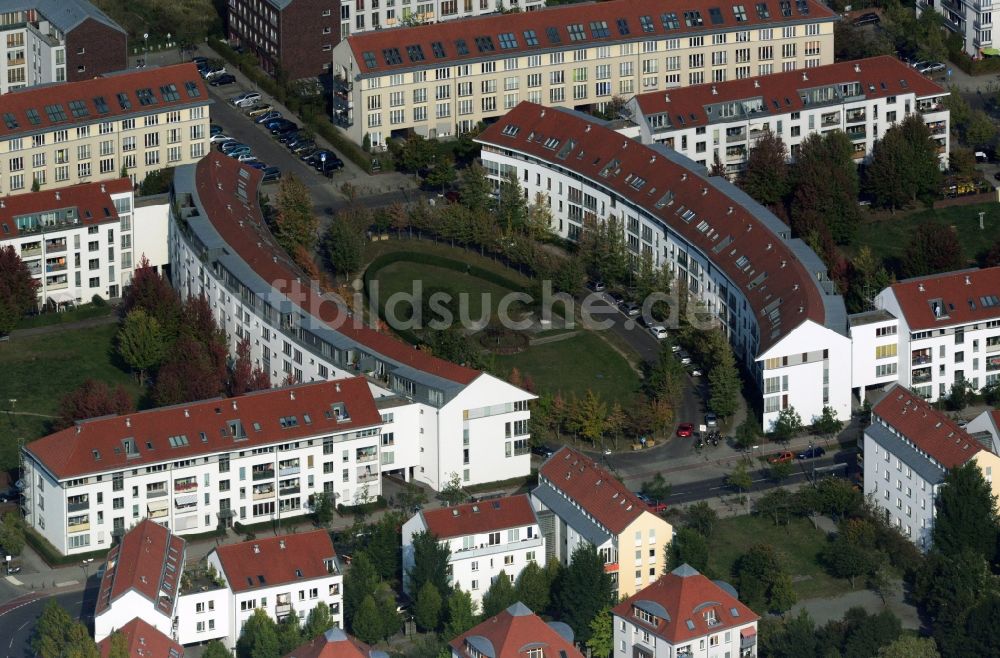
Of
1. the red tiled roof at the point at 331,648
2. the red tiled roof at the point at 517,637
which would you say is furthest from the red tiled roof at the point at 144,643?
the red tiled roof at the point at 517,637

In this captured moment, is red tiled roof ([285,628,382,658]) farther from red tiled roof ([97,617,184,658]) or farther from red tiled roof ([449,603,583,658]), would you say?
red tiled roof ([97,617,184,658])

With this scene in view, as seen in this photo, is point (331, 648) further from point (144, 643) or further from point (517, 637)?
point (144, 643)

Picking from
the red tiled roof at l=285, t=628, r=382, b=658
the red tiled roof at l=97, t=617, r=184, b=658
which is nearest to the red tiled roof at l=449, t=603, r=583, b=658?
the red tiled roof at l=285, t=628, r=382, b=658

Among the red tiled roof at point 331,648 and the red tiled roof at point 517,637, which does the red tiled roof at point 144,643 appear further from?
the red tiled roof at point 517,637

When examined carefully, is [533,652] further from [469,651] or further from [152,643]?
[152,643]

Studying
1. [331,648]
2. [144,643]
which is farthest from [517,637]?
[144,643]
